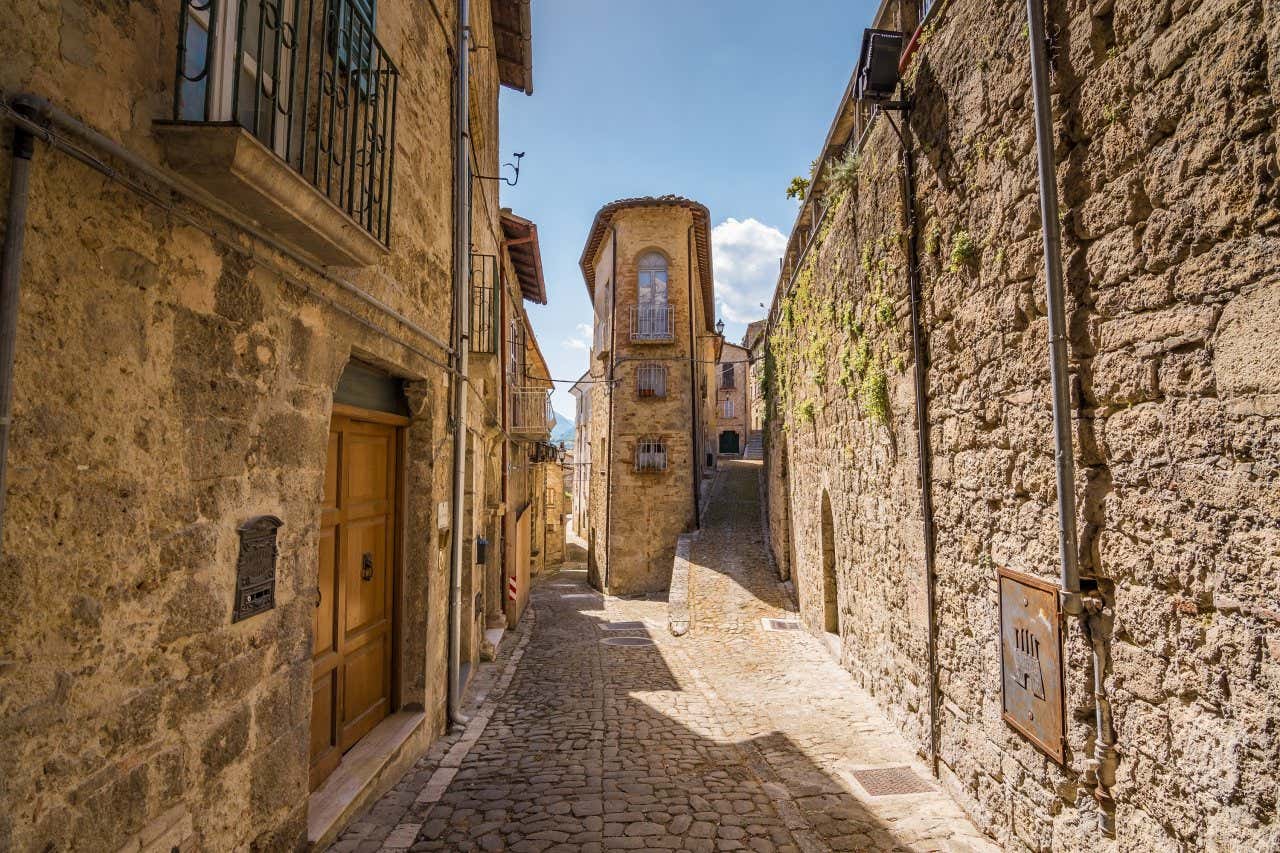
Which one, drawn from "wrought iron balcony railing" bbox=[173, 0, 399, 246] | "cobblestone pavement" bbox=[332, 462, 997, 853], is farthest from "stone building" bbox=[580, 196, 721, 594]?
"wrought iron balcony railing" bbox=[173, 0, 399, 246]

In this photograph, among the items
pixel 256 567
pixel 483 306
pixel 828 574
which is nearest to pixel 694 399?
pixel 828 574

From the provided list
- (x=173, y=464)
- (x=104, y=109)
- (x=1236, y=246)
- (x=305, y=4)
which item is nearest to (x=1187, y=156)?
(x=1236, y=246)

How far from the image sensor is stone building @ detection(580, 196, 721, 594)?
17781 millimetres

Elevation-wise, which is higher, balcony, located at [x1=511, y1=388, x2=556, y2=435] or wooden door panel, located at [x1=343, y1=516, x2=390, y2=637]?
balcony, located at [x1=511, y1=388, x2=556, y2=435]

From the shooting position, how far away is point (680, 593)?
12.7 meters

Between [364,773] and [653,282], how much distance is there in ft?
51.9

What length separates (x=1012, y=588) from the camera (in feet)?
12.3

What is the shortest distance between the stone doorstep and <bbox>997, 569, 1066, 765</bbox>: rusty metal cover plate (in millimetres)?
3807

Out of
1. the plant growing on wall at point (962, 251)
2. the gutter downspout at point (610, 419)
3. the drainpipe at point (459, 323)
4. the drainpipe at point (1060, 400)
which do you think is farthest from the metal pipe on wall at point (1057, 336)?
the gutter downspout at point (610, 419)

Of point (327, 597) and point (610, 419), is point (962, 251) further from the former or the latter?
point (610, 419)

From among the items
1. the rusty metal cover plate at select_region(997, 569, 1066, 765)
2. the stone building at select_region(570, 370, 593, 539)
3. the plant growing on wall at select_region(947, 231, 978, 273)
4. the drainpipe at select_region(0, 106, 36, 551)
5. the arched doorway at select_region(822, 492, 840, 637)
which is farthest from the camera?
the stone building at select_region(570, 370, 593, 539)

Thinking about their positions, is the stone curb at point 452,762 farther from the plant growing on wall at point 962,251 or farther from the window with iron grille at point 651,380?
the window with iron grille at point 651,380

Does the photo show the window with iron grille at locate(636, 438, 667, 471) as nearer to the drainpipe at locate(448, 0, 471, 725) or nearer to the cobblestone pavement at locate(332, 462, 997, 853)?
the cobblestone pavement at locate(332, 462, 997, 853)

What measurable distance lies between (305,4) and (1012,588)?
17.0 feet
